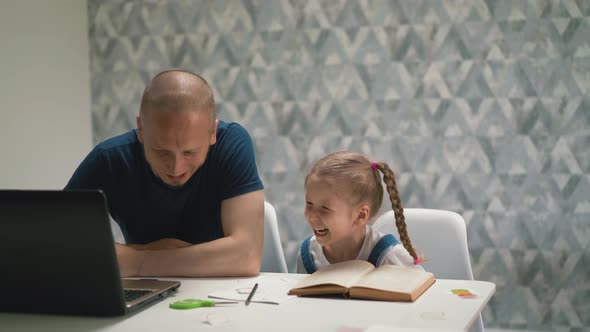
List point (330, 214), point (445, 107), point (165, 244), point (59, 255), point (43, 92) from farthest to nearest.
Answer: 1. point (43, 92)
2. point (445, 107)
3. point (330, 214)
4. point (165, 244)
5. point (59, 255)

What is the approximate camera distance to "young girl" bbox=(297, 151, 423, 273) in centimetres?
199

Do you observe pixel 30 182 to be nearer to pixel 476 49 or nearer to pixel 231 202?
pixel 231 202

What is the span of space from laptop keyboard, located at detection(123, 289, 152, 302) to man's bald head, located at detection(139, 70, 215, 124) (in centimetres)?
45

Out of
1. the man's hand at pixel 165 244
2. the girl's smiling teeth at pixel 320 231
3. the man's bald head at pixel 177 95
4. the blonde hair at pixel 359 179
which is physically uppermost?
the man's bald head at pixel 177 95

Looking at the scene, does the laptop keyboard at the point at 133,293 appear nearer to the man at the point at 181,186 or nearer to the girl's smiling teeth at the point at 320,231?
the man at the point at 181,186

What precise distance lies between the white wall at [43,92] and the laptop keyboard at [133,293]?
2.06m

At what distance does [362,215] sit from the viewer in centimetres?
204

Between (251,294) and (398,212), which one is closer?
(251,294)

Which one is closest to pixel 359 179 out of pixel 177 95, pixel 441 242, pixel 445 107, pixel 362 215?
pixel 362 215

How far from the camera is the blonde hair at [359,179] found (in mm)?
2021

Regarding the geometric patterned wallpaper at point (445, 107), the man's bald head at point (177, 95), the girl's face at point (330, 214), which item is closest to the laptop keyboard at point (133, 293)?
the man's bald head at point (177, 95)

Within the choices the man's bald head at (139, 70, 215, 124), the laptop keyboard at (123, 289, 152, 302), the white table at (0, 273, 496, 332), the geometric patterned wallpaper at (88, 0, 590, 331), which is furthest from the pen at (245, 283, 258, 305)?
the geometric patterned wallpaper at (88, 0, 590, 331)

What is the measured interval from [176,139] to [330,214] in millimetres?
542

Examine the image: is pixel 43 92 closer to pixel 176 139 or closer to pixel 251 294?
pixel 176 139
